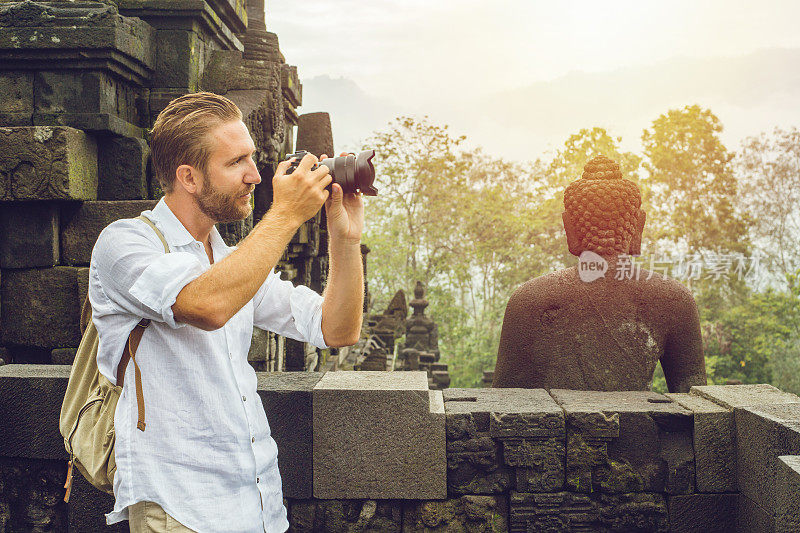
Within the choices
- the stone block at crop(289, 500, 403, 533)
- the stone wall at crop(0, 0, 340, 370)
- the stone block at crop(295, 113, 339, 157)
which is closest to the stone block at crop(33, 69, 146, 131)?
the stone wall at crop(0, 0, 340, 370)

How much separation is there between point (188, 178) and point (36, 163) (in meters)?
2.61

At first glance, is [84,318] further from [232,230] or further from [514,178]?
[514,178]

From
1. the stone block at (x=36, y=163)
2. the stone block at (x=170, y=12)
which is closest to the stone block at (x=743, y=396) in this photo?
the stone block at (x=36, y=163)

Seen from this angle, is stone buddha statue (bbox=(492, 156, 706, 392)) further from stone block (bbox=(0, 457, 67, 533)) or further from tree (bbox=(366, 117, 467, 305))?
tree (bbox=(366, 117, 467, 305))

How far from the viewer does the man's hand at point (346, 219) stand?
1890mm

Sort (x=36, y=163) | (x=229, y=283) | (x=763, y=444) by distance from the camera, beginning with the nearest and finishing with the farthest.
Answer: (x=229, y=283), (x=763, y=444), (x=36, y=163)

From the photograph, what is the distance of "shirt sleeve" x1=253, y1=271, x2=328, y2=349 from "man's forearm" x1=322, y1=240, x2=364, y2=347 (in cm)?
3

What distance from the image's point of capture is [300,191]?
5.44ft

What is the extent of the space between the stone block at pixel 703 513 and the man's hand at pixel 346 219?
1.84 metres

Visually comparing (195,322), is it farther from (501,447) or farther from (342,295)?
(501,447)

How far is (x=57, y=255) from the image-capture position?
4.12m

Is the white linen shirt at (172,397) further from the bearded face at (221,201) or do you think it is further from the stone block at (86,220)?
the stone block at (86,220)

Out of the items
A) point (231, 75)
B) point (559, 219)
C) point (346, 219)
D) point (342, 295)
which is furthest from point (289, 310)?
point (559, 219)

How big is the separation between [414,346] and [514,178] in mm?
6272
